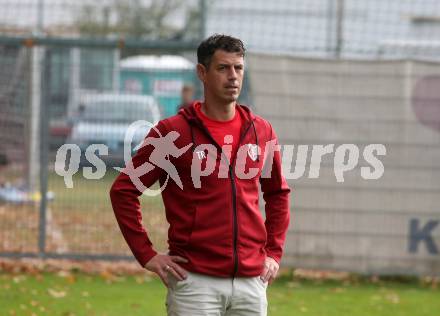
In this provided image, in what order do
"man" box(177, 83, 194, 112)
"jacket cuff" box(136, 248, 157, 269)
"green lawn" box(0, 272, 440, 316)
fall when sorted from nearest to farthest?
"jacket cuff" box(136, 248, 157, 269) → "green lawn" box(0, 272, 440, 316) → "man" box(177, 83, 194, 112)

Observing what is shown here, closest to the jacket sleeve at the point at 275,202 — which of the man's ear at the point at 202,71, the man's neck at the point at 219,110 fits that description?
the man's neck at the point at 219,110

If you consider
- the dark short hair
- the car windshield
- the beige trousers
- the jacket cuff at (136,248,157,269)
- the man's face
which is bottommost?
the beige trousers

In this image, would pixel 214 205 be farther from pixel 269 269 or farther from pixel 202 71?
pixel 202 71

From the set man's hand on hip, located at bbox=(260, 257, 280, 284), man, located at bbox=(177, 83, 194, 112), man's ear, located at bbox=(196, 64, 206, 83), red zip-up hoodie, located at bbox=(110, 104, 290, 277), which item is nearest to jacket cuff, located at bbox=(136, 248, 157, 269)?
red zip-up hoodie, located at bbox=(110, 104, 290, 277)

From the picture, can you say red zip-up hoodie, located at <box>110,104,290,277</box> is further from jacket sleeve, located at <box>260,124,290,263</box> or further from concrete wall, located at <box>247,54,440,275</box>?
concrete wall, located at <box>247,54,440,275</box>

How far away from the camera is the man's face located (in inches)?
198

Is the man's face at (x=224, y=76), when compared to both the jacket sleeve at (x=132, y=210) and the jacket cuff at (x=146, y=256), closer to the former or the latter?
the jacket sleeve at (x=132, y=210)

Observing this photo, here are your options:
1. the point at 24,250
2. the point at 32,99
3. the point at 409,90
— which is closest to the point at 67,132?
the point at 32,99

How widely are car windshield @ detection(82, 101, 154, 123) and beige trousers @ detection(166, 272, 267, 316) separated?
6.47m

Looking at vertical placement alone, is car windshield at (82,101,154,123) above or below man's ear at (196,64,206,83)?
below

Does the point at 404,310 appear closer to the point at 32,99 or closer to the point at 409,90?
the point at 409,90

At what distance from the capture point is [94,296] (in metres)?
9.75

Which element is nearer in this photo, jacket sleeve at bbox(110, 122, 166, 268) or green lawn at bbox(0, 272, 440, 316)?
jacket sleeve at bbox(110, 122, 166, 268)

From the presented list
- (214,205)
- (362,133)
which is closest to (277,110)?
(362,133)
